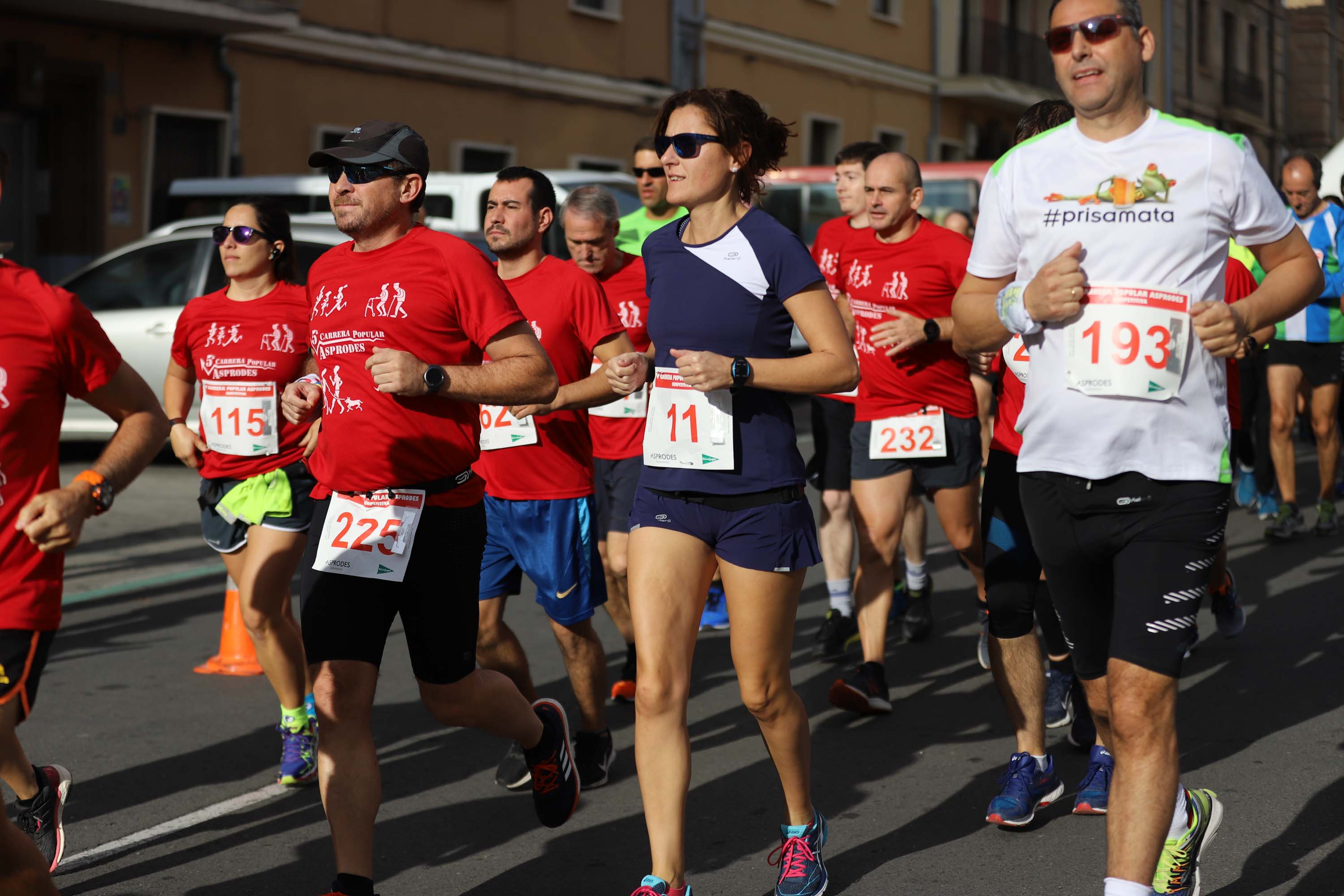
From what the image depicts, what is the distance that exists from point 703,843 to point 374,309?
1.81 meters

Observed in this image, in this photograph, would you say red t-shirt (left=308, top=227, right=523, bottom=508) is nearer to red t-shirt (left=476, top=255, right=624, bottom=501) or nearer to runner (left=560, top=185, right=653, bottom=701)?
red t-shirt (left=476, top=255, right=624, bottom=501)

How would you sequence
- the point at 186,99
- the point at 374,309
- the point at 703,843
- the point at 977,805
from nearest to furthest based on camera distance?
the point at 374,309 < the point at 703,843 < the point at 977,805 < the point at 186,99

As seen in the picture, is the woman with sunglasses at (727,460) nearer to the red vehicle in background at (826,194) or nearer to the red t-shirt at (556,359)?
the red t-shirt at (556,359)

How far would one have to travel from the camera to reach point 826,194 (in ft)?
70.2

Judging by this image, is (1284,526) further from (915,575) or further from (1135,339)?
(1135,339)

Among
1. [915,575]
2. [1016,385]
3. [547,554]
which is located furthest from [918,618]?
[547,554]

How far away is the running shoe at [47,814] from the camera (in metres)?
4.19

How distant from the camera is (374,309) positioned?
13.2 feet

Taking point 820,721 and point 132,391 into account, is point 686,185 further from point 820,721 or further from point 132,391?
point 820,721

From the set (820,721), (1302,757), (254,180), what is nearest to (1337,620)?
(1302,757)

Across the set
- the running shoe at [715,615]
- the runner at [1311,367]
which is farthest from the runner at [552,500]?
the runner at [1311,367]

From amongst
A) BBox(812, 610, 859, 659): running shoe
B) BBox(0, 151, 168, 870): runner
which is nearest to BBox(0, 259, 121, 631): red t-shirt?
BBox(0, 151, 168, 870): runner

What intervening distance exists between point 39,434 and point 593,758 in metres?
2.37

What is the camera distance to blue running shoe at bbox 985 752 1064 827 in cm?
472
